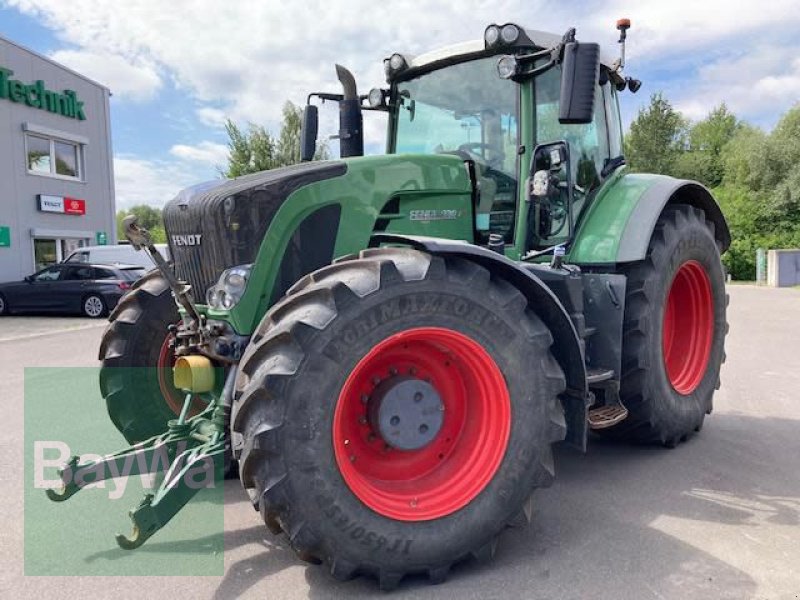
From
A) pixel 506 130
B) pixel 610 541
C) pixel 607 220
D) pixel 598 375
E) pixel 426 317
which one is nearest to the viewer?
pixel 426 317

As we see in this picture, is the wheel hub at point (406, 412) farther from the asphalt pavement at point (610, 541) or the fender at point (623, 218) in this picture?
the fender at point (623, 218)

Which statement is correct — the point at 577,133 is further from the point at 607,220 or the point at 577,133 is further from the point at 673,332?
the point at 673,332

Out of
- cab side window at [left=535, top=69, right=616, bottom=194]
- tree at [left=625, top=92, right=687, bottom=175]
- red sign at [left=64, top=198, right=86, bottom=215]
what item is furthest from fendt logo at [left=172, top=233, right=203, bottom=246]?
tree at [left=625, top=92, right=687, bottom=175]

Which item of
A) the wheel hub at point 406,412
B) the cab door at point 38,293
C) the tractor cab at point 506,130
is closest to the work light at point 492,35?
the tractor cab at point 506,130

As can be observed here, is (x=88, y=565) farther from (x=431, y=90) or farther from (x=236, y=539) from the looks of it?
(x=431, y=90)

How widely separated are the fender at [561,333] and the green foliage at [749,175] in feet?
93.0

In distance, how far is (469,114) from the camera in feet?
14.5

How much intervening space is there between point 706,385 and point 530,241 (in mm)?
1981

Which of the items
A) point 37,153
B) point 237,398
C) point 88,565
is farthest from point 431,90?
point 37,153

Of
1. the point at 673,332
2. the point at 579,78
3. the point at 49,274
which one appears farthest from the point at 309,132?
the point at 49,274

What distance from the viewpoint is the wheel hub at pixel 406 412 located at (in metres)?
3.01

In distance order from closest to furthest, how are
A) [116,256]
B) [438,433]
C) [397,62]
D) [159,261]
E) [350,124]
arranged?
[438,433]
[159,261]
[397,62]
[350,124]
[116,256]

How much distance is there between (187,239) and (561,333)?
82.1 inches

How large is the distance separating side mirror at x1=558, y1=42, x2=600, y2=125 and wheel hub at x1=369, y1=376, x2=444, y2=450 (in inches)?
67.3
